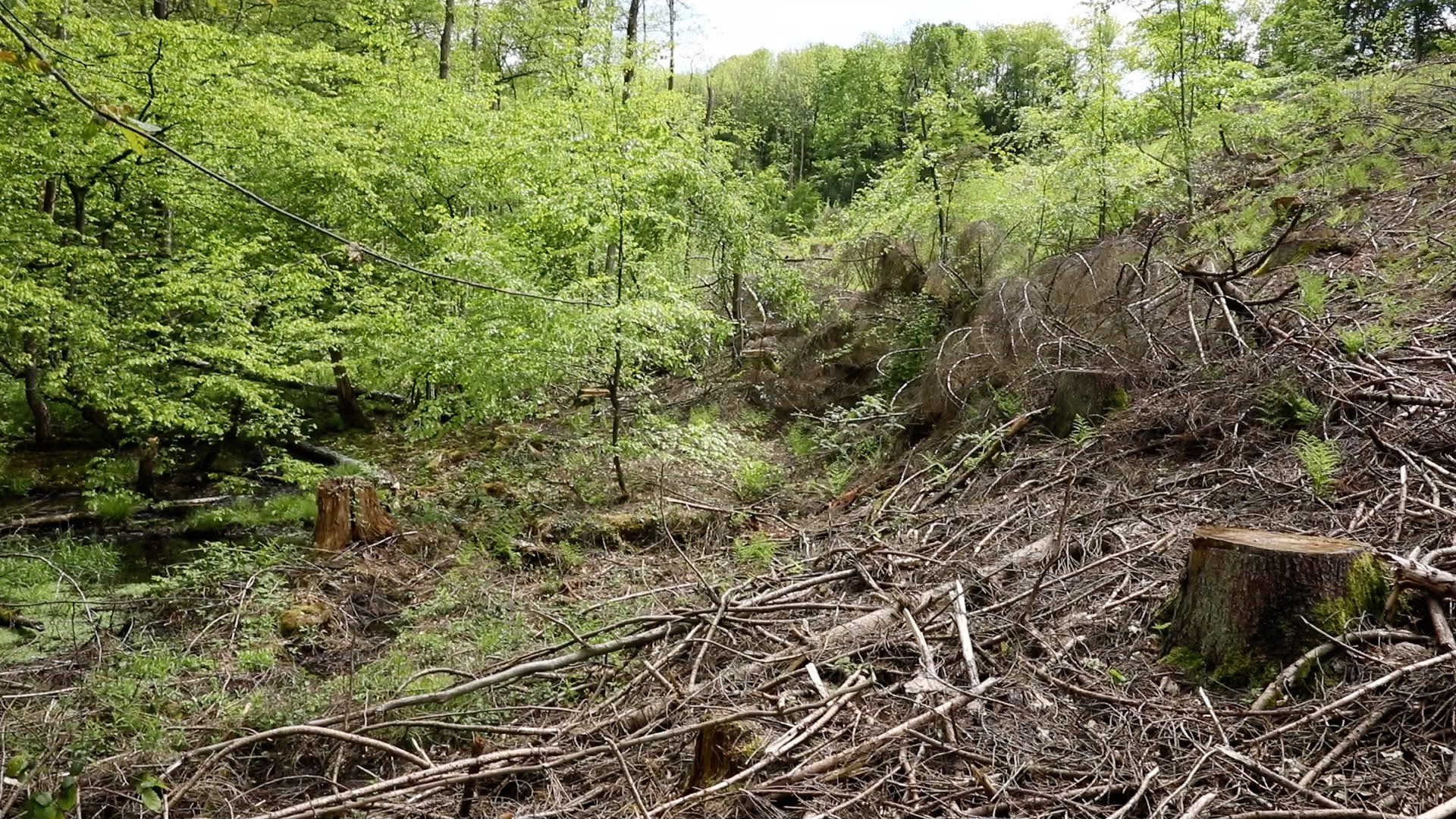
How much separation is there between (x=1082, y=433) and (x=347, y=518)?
6492 millimetres

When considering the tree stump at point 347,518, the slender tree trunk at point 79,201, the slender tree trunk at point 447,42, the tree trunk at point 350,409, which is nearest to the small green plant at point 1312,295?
the tree stump at point 347,518

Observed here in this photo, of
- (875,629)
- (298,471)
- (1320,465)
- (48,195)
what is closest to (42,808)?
(875,629)

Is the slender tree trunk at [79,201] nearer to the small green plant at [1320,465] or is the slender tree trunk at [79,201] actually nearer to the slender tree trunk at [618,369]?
the slender tree trunk at [618,369]

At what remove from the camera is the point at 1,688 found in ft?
14.8

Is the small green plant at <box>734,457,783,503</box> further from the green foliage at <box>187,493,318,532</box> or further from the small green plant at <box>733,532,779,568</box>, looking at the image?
the green foliage at <box>187,493,318,532</box>

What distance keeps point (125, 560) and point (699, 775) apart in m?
7.70

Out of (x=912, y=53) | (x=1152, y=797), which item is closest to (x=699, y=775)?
(x=1152, y=797)

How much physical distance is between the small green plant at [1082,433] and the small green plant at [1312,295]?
1.53 meters

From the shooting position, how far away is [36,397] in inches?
371

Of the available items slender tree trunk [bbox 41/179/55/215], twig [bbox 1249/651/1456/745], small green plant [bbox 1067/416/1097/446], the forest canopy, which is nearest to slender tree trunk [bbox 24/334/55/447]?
the forest canopy

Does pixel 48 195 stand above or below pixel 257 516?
above

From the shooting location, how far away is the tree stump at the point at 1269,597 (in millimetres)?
2885

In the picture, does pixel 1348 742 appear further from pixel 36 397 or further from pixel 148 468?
pixel 36 397

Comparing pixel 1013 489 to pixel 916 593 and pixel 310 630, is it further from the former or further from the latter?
pixel 310 630
